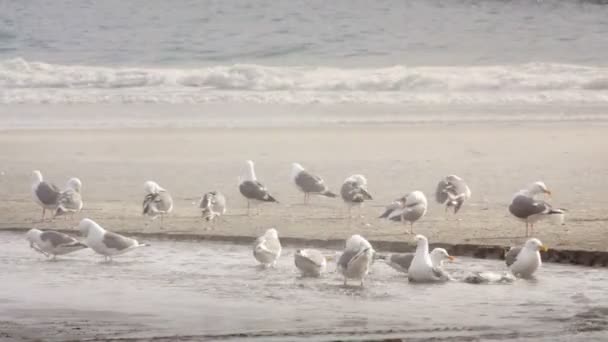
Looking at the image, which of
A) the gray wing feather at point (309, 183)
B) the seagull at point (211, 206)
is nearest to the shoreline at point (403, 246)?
the seagull at point (211, 206)

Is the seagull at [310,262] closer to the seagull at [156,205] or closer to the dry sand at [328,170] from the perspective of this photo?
the dry sand at [328,170]

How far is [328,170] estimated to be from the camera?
17.9 metres

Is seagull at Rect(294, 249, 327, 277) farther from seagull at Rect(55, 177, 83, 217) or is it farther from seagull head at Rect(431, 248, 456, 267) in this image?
seagull at Rect(55, 177, 83, 217)

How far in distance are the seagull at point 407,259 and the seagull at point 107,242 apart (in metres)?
2.30

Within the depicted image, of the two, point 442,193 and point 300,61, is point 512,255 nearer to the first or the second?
point 442,193

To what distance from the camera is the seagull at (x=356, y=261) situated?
9.89 meters

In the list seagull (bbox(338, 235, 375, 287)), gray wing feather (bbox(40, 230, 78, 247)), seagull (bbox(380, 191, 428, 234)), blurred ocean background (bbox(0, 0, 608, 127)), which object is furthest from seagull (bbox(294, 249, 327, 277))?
blurred ocean background (bbox(0, 0, 608, 127))

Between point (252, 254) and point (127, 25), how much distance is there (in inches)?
1374

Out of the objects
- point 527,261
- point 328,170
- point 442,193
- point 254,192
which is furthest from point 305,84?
point 527,261

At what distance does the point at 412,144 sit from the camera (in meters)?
19.9

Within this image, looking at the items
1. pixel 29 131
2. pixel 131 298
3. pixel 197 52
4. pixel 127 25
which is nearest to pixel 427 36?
pixel 197 52

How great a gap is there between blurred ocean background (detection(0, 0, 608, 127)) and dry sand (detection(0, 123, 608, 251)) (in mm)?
2601

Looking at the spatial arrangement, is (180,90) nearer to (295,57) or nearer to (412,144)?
(295,57)

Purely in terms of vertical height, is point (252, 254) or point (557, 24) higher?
point (557, 24)
